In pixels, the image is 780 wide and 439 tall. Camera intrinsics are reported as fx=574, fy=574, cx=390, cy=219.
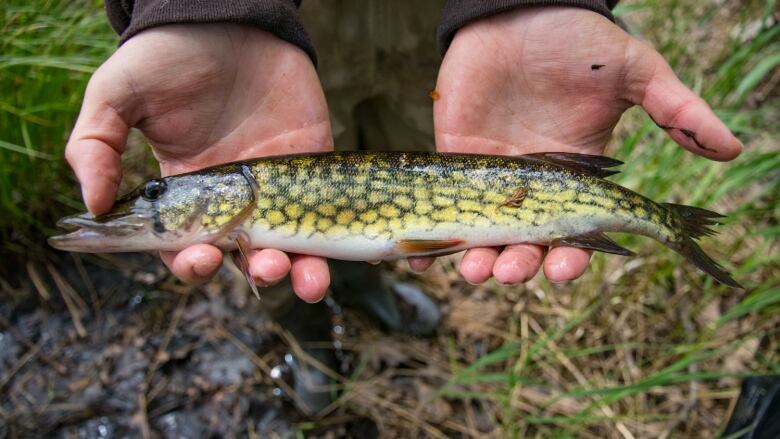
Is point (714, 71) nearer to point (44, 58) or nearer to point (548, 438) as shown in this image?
point (548, 438)

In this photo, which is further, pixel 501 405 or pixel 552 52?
pixel 501 405

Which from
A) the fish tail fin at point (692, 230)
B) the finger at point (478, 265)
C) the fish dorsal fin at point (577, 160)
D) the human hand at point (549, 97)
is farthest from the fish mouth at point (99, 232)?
the fish tail fin at point (692, 230)

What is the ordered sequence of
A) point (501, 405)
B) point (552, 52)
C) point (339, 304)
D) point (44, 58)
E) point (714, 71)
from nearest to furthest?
point (552, 52), point (44, 58), point (501, 405), point (339, 304), point (714, 71)

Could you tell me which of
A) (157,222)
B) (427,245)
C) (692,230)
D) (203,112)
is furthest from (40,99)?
(692,230)

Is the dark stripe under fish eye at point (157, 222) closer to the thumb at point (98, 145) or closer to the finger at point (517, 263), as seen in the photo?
the thumb at point (98, 145)

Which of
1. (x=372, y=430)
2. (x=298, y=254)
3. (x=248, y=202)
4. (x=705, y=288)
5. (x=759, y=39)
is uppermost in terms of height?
(x=759, y=39)

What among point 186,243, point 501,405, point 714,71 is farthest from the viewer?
point 714,71

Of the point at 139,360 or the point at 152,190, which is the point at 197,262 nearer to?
the point at 152,190

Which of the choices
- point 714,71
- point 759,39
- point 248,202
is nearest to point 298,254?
point 248,202
